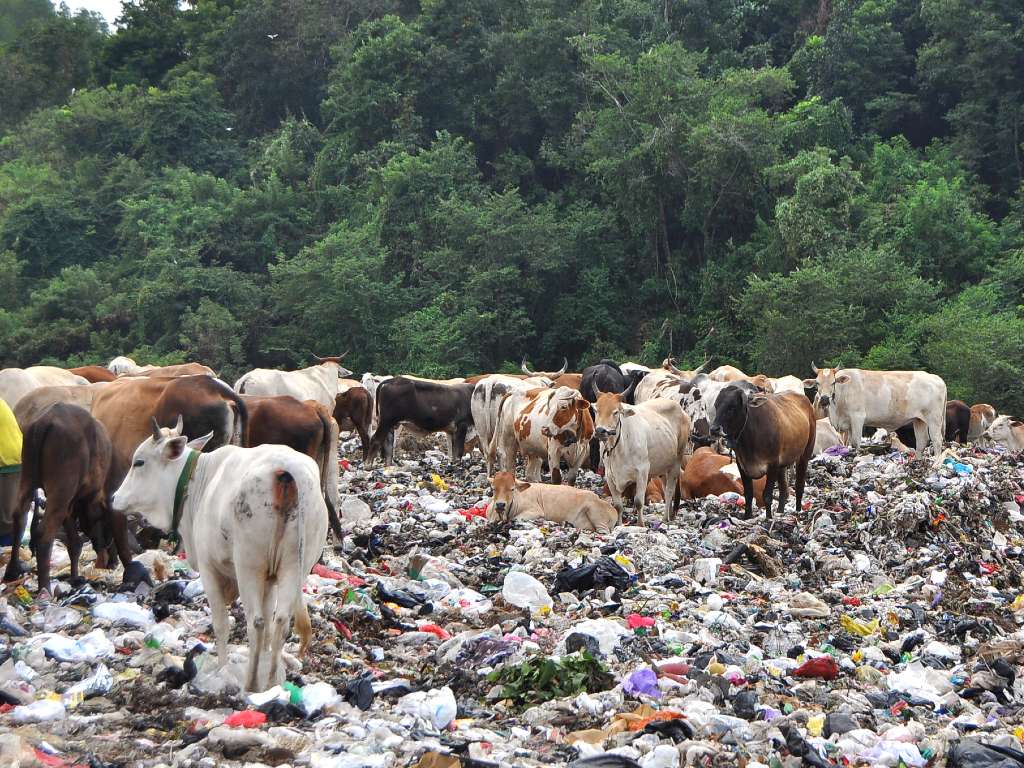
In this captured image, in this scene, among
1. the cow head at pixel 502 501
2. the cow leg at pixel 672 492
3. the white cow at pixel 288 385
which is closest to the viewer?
the cow head at pixel 502 501

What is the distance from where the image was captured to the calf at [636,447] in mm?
12578

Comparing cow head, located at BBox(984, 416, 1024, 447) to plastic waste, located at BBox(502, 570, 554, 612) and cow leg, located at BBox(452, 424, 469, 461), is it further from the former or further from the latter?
plastic waste, located at BBox(502, 570, 554, 612)

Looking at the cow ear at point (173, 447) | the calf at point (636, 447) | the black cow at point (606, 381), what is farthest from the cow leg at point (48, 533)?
the black cow at point (606, 381)

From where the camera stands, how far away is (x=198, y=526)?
6.62 m

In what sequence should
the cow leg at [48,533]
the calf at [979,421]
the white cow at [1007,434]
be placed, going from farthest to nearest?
1. the calf at [979,421]
2. the white cow at [1007,434]
3. the cow leg at [48,533]

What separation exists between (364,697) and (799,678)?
2.62 meters

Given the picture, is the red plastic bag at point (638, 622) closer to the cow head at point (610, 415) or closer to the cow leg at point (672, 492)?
the cow head at point (610, 415)

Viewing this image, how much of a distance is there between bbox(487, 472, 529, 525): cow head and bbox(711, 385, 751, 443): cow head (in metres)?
2.23

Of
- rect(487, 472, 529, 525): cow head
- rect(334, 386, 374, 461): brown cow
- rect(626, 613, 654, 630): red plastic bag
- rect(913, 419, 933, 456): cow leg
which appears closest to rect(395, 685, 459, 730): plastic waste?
rect(626, 613, 654, 630): red plastic bag

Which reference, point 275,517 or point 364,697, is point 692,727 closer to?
point 364,697

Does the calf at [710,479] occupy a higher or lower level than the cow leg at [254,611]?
lower

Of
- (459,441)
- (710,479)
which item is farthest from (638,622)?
(459,441)

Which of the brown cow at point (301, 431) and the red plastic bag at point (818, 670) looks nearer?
the red plastic bag at point (818, 670)

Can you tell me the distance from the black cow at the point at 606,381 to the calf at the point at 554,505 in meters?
5.39
